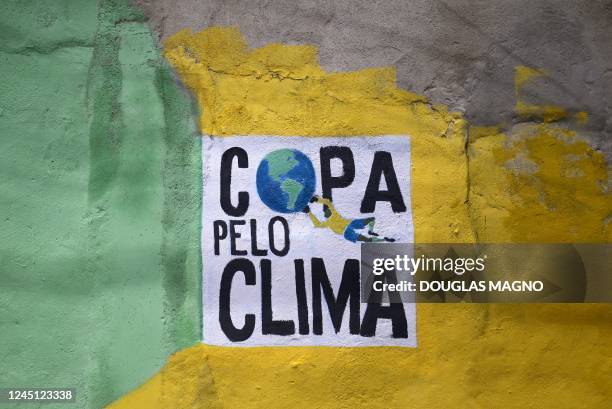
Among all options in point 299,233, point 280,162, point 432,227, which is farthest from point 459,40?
point 299,233

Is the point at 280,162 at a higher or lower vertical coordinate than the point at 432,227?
higher

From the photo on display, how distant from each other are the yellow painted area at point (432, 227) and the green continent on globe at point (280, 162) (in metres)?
0.12

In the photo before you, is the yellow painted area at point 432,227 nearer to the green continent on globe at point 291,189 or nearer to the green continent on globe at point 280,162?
the green continent on globe at point 280,162

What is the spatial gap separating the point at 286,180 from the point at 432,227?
2.66 ft

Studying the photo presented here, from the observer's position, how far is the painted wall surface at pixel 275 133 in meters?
3.14

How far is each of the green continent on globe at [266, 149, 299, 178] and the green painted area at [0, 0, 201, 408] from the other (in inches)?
15.5

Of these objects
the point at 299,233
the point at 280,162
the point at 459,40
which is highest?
the point at 459,40

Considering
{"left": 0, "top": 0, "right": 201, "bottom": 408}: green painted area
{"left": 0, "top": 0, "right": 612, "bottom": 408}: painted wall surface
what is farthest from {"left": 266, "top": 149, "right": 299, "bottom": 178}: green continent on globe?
{"left": 0, "top": 0, "right": 201, "bottom": 408}: green painted area

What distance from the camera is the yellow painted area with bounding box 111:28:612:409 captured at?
313 cm

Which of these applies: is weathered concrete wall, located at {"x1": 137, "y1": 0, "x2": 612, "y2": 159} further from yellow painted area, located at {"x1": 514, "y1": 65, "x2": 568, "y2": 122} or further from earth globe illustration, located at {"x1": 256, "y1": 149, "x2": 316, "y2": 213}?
earth globe illustration, located at {"x1": 256, "y1": 149, "x2": 316, "y2": 213}

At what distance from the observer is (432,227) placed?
3174 millimetres

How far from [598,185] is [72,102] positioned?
2.82m

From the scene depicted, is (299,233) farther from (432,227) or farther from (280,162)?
(432,227)

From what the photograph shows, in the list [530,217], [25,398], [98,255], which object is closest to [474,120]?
[530,217]
